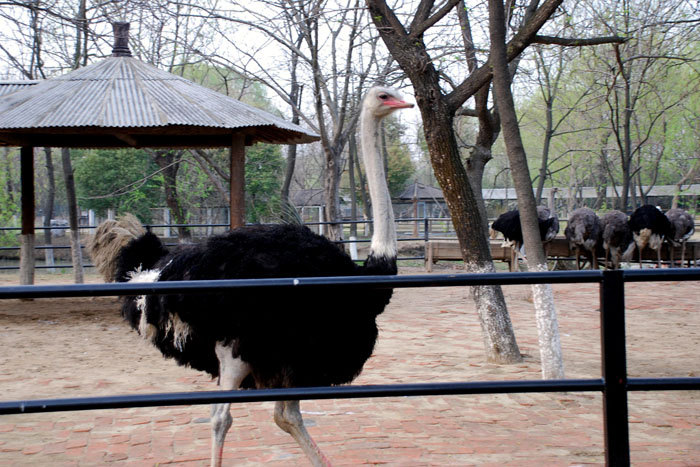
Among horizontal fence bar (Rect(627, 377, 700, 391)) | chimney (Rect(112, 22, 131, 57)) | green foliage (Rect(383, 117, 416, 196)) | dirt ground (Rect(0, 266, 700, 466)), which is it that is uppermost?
green foliage (Rect(383, 117, 416, 196))

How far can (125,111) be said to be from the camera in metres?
7.29

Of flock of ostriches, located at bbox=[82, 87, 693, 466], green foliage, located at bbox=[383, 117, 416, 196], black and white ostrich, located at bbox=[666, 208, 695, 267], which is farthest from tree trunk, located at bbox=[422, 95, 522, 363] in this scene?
green foliage, located at bbox=[383, 117, 416, 196]

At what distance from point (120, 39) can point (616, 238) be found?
8.36 m

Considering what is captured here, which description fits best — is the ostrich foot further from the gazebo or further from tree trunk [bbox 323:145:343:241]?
tree trunk [bbox 323:145:343:241]

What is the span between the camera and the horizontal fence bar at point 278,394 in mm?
1896

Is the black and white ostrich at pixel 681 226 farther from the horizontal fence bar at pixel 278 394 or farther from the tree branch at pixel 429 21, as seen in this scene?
the horizontal fence bar at pixel 278 394

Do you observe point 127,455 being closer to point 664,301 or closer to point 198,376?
point 198,376

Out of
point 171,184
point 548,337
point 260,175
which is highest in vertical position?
point 260,175

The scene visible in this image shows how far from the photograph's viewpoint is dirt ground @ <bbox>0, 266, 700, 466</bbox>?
3.55m

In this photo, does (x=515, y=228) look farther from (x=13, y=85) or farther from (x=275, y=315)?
(x=275, y=315)

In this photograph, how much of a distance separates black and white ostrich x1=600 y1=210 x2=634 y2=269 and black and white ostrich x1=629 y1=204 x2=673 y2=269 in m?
0.15

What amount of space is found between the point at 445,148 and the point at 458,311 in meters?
3.59

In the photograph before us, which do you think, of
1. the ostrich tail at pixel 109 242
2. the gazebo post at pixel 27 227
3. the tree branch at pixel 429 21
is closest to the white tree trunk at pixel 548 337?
the tree branch at pixel 429 21

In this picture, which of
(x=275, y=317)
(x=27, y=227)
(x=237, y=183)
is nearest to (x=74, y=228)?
(x=27, y=227)
